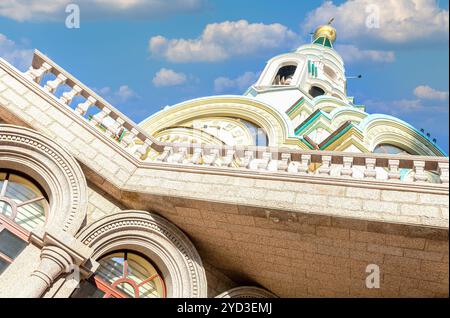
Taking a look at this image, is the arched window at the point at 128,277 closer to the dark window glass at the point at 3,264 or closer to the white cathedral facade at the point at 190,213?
the white cathedral facade at the point at 190,213

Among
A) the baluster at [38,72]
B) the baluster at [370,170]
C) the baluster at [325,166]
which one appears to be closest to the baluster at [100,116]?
the baluster at [38,72]

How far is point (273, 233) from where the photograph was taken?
19.5 feet

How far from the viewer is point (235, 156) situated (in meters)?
7.10

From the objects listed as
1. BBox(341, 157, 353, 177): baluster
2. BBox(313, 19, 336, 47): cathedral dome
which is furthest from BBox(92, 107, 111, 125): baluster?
BBox(313, 19, 336, 47): cathedral dome

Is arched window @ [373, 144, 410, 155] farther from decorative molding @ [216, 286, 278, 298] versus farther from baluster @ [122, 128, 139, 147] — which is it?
baluster @ [122, 128, 139, 147]

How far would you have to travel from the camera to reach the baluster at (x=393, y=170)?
572 centimetres

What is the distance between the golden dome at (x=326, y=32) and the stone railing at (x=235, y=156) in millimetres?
35750

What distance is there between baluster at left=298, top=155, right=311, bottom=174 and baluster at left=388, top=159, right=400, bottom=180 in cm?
126

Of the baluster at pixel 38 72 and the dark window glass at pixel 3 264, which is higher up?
the baluster at pixel 38 72

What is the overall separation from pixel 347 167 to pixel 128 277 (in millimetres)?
4306

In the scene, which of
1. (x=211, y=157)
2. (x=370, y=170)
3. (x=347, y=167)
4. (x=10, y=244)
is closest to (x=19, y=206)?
(x=10, y=244)

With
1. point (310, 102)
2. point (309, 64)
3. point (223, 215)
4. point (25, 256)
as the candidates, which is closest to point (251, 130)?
point (310, 102)
